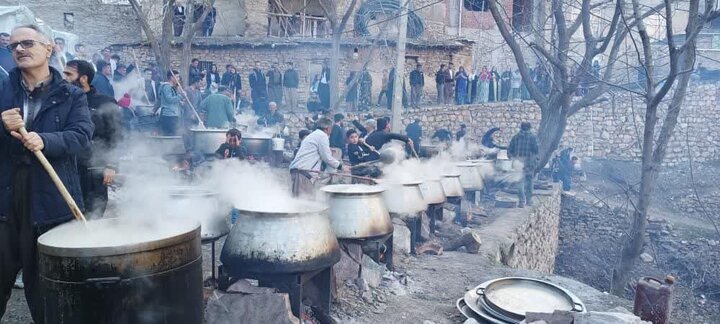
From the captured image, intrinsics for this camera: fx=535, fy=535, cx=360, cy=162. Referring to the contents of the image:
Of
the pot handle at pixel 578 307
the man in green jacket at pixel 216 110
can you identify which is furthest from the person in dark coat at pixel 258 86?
the pot handle at pixel 578 307

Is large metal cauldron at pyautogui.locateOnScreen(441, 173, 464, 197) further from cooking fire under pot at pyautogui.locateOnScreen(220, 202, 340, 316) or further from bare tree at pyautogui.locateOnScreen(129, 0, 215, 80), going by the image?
bare tree at pyautogui.locateOnScreen(129, 0, 215, 80)

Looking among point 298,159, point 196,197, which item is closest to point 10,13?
point 298,159

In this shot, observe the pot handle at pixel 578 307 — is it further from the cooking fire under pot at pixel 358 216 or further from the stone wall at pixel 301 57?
the stone wall at pixel 301 57

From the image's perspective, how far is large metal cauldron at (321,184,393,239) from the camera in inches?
204

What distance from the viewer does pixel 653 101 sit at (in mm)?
6688

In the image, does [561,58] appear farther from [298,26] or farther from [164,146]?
[298,26]

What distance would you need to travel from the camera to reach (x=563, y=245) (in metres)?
14.5

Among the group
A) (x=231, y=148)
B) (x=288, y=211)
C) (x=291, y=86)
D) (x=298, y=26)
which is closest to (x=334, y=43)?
(x=291, y=86)

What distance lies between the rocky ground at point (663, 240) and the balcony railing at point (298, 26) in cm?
1349

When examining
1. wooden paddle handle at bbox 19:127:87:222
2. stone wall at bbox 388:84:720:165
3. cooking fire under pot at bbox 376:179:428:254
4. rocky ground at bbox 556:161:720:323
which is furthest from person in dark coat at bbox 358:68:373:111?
wooden paddle handle at bbox 19:127:87:222

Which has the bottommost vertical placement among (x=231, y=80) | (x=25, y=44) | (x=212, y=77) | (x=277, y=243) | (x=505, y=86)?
(x=277, y=243)

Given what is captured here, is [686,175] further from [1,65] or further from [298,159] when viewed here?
[1,65]

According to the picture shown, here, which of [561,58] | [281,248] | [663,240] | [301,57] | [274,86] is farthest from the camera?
[301,57]

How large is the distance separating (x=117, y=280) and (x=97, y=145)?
85.9 inches
